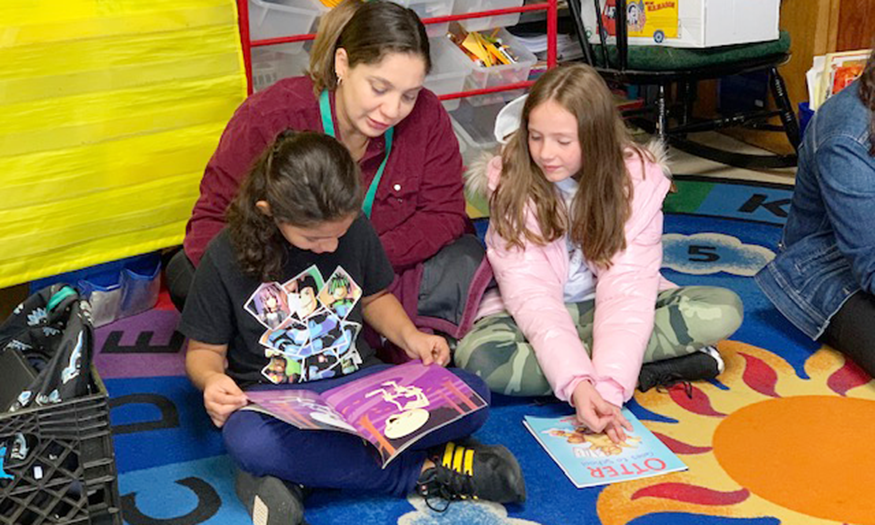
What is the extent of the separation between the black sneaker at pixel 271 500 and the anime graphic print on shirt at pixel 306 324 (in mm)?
159

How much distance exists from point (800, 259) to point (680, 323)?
0.34 metres

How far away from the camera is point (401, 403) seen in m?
1.45

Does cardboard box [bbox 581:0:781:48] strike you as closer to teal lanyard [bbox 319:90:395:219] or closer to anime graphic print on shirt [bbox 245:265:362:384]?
teal lanyard [bbox 319:90:395:219]

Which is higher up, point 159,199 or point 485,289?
point 159,199

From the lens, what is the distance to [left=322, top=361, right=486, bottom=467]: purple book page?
1392mm

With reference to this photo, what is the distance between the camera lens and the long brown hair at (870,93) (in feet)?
5.87

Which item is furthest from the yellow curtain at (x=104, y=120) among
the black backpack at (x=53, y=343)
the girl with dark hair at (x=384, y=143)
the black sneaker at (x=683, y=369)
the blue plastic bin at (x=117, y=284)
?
the black sneaker at (x=683, y=369)

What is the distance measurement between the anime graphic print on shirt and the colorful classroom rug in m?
0.19

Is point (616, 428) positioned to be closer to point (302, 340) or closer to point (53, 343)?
point (302, 340)

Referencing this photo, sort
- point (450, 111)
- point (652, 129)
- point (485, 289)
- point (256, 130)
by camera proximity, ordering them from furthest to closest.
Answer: point (652, 129)
point (450, 111)
point (485, 289)
point (256, 130)

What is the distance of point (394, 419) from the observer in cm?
142

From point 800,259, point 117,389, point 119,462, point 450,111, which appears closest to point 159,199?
point 117,389

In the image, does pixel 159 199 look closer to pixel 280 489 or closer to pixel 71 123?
pixel 71 123

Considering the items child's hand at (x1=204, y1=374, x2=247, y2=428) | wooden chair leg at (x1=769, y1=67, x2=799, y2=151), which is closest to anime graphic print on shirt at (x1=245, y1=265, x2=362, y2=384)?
child's hand at (x1=204, y1=374, x2=247, y2=428)
